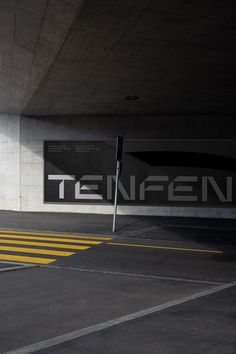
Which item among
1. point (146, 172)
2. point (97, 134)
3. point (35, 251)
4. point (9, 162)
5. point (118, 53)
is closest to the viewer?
point (118, 53)

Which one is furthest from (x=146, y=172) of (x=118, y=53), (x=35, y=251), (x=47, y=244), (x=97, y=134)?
(x=118, y=53)

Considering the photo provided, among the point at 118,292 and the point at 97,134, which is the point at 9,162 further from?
the point at 118,292

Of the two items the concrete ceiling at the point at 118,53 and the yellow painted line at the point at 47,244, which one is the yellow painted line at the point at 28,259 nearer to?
the yellow painted line at the point at 47,244

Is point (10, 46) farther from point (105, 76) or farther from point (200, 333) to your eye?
point (200, 333)

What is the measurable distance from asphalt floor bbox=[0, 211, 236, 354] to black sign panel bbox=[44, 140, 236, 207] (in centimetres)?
530

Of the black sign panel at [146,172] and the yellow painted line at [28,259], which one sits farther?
the black sign panel at [146,172]

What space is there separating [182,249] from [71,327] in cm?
645

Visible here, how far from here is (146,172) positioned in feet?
66.3

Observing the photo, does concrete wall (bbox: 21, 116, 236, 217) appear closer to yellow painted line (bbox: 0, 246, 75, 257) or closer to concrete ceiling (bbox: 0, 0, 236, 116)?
concrete ceiling (bbox: 0, 0, 236, 116)

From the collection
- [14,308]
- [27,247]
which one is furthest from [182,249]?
[14,308]

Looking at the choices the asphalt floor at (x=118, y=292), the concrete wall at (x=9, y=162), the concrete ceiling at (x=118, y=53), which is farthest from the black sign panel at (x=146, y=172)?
the asphalt floor at (x=118, y=292)

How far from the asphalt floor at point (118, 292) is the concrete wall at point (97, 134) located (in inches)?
216

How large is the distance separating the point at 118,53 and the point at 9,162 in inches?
494

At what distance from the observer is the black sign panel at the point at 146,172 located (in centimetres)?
1956
